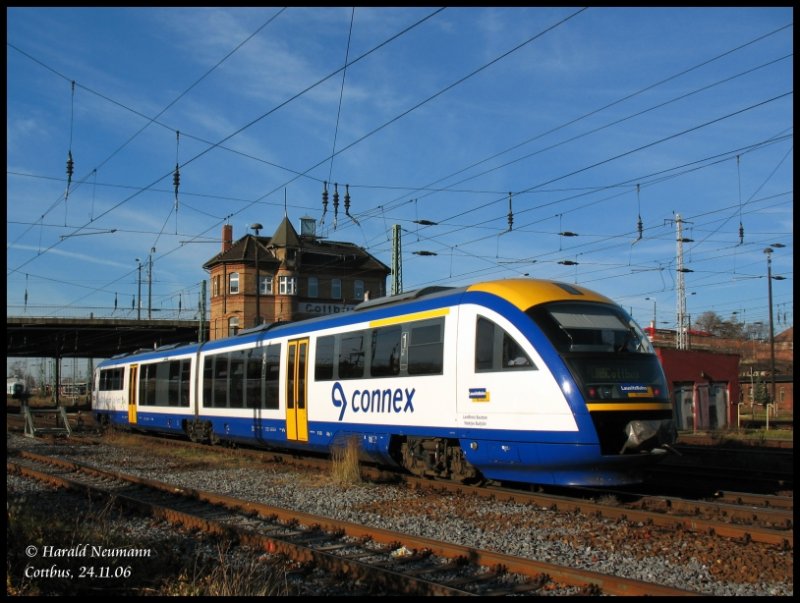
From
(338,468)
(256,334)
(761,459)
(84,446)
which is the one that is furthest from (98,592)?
(84,446)

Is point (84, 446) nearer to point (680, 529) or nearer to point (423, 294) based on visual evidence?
point (423, 294)

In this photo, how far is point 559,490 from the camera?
11531 millimetres

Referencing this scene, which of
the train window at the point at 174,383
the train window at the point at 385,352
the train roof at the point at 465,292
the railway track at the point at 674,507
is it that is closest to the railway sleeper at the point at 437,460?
the railway track at the point at 674,507

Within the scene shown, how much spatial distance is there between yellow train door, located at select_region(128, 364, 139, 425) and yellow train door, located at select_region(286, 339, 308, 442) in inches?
466

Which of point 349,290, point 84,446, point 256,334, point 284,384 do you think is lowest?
point 84,446

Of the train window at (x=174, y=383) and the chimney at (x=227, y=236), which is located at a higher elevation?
the chimney at (x=227, y=236)

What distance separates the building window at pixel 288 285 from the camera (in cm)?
5888

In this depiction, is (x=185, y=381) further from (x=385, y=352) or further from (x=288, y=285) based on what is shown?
(x=288, y=285)

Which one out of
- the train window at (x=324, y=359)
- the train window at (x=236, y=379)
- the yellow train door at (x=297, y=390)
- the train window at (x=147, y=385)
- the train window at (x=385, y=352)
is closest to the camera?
the train window at (x=385, y=352)

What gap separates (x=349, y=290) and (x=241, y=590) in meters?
57.1

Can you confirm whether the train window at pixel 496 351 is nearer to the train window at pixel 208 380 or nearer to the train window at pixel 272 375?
the train window at pixel 272 375

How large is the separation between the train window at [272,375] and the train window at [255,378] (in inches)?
9.8

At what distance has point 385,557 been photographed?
730cm

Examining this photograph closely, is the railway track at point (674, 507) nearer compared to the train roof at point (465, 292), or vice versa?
the railway track at point (674, 507)
